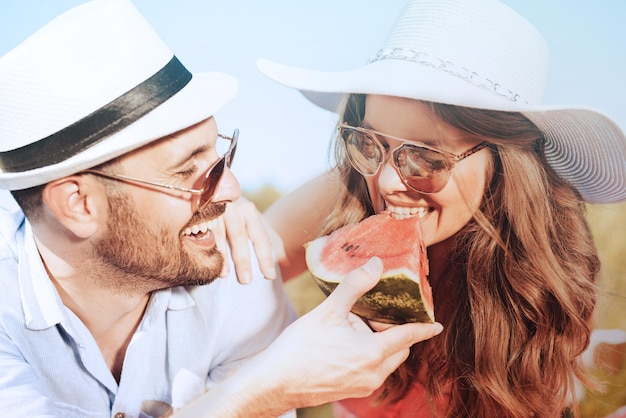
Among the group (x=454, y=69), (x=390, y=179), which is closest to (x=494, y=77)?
(x=454, y=69)

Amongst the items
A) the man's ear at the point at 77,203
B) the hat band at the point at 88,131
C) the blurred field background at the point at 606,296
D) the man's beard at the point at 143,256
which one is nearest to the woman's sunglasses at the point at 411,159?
the blurred field background at the point at 606,296

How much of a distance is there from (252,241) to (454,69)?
3.44ft

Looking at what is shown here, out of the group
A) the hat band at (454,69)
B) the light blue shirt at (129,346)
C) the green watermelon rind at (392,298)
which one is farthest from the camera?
the light blue shirt at (129,346)

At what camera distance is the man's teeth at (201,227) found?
2439mm

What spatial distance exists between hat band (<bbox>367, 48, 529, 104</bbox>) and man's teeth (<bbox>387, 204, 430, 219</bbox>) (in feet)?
1.56

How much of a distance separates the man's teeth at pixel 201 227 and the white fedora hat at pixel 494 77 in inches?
29.3

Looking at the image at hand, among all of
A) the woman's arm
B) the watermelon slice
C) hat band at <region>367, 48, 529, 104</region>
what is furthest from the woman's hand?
hat band at <region>367, 48, 529, 104</region>

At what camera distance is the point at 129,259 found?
2451 millimetres

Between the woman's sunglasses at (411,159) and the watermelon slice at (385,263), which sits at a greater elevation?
the woman's sunglasses at (411,159)

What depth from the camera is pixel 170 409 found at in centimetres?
262

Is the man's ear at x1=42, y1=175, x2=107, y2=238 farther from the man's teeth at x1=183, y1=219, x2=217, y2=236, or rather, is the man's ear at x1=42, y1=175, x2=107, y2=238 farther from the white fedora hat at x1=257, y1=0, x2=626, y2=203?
the white fedora hat at x1=257, y1=0, x2=626, y2=203

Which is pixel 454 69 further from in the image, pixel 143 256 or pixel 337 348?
pixel 143 256

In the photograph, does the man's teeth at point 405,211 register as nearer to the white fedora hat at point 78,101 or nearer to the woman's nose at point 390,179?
the woman's nose at point 390,179

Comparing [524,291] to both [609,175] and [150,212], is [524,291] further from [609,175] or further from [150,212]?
[150,212]
